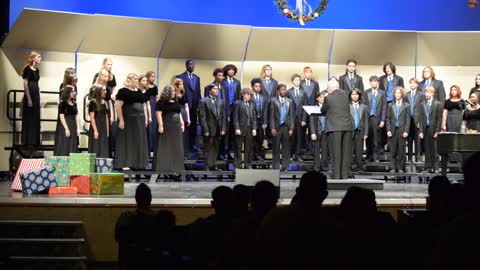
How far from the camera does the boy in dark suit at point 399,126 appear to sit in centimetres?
1334

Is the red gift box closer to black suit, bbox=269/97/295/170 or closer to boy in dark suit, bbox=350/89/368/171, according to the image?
black suit, bbox=269/97/295/170

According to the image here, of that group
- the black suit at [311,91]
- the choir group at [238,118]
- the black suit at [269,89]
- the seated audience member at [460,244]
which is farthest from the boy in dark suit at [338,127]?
the seated audience member at [460,244]

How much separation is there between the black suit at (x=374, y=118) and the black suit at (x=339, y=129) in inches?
129

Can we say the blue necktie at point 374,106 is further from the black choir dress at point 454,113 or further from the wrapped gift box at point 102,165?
the wrapped gift box at point 102,165

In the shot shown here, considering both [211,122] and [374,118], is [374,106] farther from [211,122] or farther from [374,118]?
[211,122]

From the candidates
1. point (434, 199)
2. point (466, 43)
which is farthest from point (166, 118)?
point (434, 199)

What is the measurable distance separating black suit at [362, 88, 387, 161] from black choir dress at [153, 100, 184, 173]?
359 centimetres

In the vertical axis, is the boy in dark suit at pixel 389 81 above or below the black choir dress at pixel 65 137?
above

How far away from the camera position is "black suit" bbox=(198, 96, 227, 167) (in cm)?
1320

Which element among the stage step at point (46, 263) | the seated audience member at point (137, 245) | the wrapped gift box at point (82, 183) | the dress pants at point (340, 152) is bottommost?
the stage step at point (46, 263)

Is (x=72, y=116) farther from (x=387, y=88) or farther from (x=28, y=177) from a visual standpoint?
(x=387, y=88)

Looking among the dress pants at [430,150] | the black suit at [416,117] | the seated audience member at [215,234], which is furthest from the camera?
the black suit at [416,117]

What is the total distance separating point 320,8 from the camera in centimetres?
1351

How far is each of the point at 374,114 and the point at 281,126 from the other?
174cm
